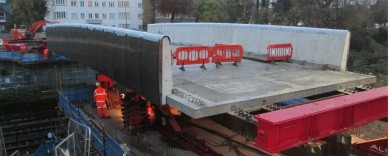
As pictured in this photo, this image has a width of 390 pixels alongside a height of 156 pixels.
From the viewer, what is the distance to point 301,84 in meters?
11.1

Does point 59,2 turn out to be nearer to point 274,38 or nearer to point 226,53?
point 274,38

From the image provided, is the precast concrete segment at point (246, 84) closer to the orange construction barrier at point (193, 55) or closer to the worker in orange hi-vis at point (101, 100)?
the orange construction barrier at point (193, 55)

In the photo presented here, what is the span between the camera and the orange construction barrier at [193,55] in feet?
42.9

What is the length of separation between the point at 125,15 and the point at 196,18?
11955 mm

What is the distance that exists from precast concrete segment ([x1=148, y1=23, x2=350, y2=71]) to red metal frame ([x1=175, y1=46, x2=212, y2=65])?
158 inches

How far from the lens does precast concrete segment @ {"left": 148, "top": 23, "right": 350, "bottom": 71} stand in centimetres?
1348

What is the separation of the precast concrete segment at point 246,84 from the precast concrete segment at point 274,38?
0.70 m

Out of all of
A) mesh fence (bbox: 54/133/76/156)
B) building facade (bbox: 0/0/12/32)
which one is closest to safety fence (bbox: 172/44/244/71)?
mesh fence (bbox: 54/133/76/156)

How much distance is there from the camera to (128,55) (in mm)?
11414

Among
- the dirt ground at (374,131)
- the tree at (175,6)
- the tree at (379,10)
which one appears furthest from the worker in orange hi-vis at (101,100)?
the tree at (175,6)

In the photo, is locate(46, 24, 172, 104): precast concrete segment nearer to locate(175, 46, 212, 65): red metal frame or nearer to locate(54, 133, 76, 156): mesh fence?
locate(175, 46, 212, 65): red metal frame

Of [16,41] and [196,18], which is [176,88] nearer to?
[16,41]

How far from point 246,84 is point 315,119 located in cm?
386

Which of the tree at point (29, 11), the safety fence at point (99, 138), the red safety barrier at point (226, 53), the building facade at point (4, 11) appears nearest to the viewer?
the safety fence at point (99, 138)
